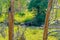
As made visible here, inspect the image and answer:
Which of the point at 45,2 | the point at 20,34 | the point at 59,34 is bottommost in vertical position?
the point at 59,34

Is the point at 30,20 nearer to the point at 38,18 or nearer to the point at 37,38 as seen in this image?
the point at 38,18

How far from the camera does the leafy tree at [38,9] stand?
1293cm

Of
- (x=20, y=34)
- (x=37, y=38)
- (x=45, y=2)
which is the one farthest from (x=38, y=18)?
(x=20, y=34)

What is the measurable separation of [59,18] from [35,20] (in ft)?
6.76

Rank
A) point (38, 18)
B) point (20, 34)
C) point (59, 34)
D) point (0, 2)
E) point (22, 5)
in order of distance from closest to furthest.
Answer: point (20, 34) < point (0, 2) < point (59, 34) < point (22, 5) < point (38, 18)

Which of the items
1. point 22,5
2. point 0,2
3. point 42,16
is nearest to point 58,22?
point 42,16

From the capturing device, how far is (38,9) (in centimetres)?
1369

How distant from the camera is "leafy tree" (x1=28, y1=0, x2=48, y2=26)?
1293 centimetres

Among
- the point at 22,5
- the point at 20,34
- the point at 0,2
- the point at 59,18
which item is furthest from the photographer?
the point at 59,18

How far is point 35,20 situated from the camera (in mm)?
13508

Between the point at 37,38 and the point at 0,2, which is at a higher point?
the point at 0,2

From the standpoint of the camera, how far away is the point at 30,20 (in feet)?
45.4

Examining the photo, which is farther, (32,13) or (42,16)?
(32,13)

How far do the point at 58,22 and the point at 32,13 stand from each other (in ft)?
6.18
